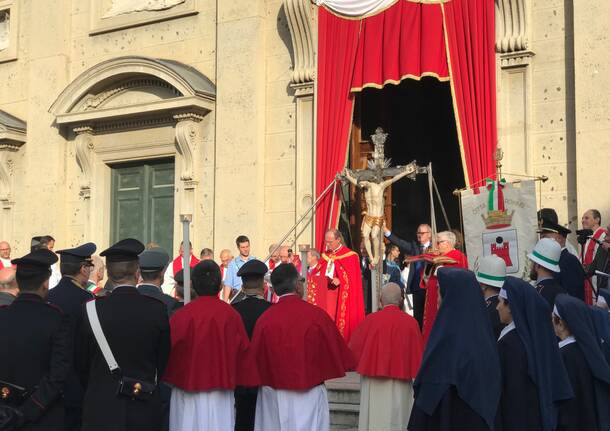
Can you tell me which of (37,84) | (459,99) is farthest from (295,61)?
(37,84)

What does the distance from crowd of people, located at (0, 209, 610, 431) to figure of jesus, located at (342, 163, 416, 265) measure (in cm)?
469

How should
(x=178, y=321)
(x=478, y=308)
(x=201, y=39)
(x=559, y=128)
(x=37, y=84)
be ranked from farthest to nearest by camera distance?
(x=37, y=84) → (x=201, y=39) → (x=559, y=128) → (x=178, y=321) → (x=478, y=308)

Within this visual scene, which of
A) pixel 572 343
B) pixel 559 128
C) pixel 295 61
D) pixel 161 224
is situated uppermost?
pixel 295 61

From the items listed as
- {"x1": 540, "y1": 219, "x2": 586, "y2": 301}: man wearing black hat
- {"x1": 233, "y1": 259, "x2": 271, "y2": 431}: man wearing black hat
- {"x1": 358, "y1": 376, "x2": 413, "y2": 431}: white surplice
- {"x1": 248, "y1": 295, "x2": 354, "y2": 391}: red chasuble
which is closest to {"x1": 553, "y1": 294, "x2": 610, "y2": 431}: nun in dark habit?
{"x1": 248, "y1": 295, "x2": 354, "y2": 391}: red chasuble

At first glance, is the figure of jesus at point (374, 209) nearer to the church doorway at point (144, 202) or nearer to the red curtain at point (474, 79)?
the red curtain at point (474, 79)

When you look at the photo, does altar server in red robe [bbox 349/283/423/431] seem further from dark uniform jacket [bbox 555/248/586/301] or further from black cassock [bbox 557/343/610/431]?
black cassock [bbox 557/343/610/431]

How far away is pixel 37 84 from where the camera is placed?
62.0 feet

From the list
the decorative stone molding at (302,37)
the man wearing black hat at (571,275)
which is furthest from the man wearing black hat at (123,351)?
the decorative stone molding at (302,37)

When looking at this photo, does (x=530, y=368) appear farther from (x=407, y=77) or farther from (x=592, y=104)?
(x=407, y=77)

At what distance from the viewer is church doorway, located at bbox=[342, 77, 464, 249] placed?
18.5m

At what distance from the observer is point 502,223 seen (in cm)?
1159

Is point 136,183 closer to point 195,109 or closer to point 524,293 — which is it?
point 195,109

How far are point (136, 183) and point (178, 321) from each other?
1051 centimetres

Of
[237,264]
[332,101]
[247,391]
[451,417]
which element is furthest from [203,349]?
[332,101]
